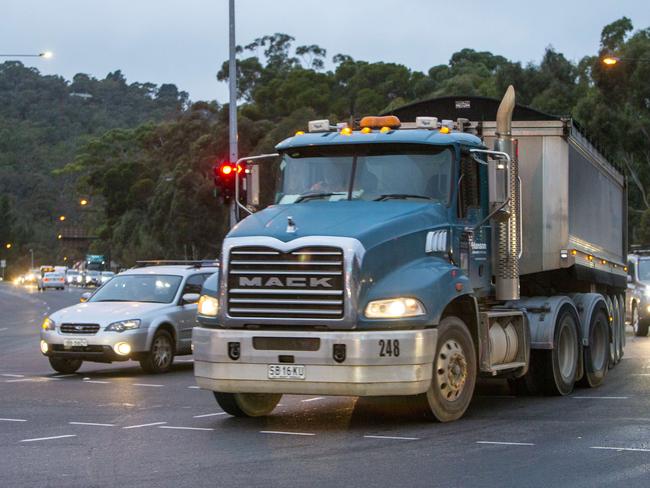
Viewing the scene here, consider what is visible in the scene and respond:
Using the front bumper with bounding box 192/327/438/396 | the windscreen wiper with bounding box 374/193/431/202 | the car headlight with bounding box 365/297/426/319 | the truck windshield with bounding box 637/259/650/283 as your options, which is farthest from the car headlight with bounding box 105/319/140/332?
the truck windshield with bounding box 637/259/650/283

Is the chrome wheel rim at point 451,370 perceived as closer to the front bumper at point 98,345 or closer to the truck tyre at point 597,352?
the truck tyre at point 597,352

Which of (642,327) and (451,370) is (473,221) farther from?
(642,327)

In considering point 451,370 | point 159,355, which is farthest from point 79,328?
point 451,370

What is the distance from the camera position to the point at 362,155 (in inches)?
522

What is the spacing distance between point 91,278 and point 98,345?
100551mm

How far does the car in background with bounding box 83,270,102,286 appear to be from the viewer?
116500 mm

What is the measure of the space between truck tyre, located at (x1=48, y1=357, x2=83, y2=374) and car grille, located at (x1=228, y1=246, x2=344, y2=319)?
838cm

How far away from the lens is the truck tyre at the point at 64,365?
1991 centimetres

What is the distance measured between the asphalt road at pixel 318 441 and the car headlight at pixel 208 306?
1115 millimetres

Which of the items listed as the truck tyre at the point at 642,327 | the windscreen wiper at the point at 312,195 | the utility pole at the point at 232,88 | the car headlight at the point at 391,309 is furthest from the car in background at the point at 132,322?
the truck tyre at the point at 642,327

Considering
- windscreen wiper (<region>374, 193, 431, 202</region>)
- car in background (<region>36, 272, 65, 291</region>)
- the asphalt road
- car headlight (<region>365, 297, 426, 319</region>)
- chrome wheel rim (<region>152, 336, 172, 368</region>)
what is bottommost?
the asphalt road

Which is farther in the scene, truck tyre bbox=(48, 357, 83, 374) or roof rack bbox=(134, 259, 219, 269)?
roof rack bbox=(134, 259, 219, 269)

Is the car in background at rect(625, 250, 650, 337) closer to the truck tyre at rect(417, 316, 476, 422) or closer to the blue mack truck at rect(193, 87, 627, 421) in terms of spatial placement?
the blue mack truck at rect(193, 87, 627, 421)

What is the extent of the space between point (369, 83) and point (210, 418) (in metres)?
91.8
